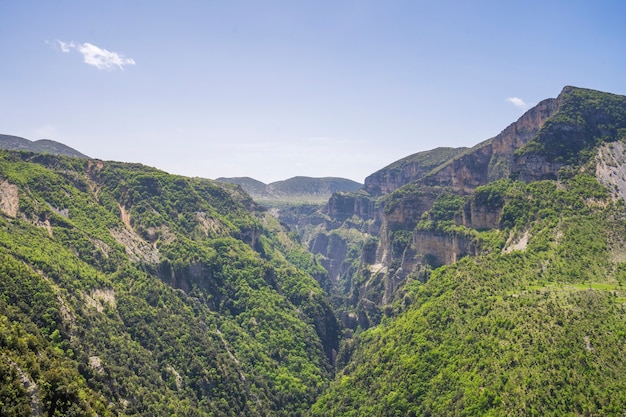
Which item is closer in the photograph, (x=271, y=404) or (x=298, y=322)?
(x=271, y=404)

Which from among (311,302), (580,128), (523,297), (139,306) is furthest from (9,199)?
(580,128)

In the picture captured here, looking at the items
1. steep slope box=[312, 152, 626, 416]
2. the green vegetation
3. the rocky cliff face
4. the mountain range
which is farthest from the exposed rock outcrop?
the rocky cliff face

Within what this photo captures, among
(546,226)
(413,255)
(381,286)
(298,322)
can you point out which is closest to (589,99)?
(546,226)

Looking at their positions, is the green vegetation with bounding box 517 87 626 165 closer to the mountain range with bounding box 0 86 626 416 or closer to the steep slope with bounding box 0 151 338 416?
the mountain range with bounding box 0 86 626 416

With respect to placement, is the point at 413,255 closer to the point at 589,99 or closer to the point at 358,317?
the point at 358,317

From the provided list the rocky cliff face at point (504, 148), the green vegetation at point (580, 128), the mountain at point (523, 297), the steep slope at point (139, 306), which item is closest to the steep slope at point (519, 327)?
the mountain at point (523, 297)
